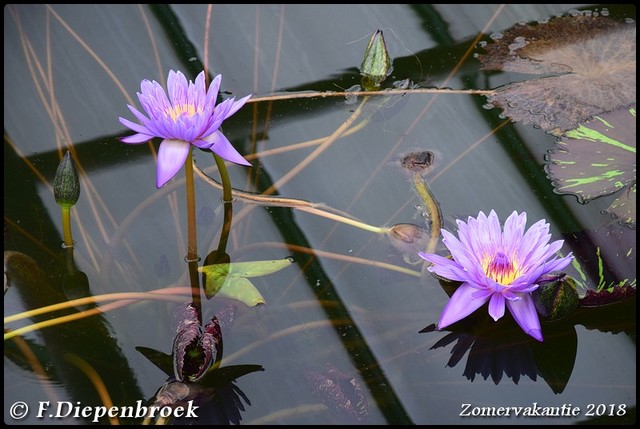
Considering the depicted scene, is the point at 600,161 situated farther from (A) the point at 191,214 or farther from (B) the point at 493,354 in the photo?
(A) the point at 191,214

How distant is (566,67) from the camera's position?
250cm

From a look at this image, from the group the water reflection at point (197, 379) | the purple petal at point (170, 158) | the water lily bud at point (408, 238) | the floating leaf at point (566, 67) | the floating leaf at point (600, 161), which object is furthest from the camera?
the floating leaf at point (566, 67)

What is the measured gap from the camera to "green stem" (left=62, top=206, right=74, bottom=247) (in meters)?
2.01

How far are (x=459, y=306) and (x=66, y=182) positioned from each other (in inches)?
40.5

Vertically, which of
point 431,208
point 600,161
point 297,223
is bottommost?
point 600,161

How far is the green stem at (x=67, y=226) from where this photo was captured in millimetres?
2010

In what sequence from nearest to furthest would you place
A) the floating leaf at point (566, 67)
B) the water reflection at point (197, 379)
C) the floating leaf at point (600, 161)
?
the water reflection at point (197, 379)
the floating leaf at point (600, 161)
the floating leaf at point (566, 67)

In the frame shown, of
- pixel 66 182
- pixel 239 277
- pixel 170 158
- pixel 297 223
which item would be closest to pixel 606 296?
pixel 297 223

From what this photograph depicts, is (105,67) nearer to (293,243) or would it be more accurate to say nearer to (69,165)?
(69,165)

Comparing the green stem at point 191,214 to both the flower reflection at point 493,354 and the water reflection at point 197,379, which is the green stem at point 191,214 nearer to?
the water reflection at point 197,379

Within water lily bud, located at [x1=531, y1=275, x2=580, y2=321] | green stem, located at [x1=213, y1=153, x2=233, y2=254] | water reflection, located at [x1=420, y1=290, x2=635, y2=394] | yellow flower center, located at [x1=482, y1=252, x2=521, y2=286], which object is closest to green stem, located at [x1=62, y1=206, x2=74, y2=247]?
green stem, located at [x1=213, y1=153, x2=233, y2=254]

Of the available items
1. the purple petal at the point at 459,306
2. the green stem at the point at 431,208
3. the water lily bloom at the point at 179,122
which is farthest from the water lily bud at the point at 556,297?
the water lily bloom at the point at 179,122

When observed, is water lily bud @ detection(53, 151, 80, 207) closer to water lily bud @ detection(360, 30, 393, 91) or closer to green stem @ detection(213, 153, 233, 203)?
green stem @ detection(213, 153, 233, 203)

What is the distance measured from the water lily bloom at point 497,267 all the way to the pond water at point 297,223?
10cm
